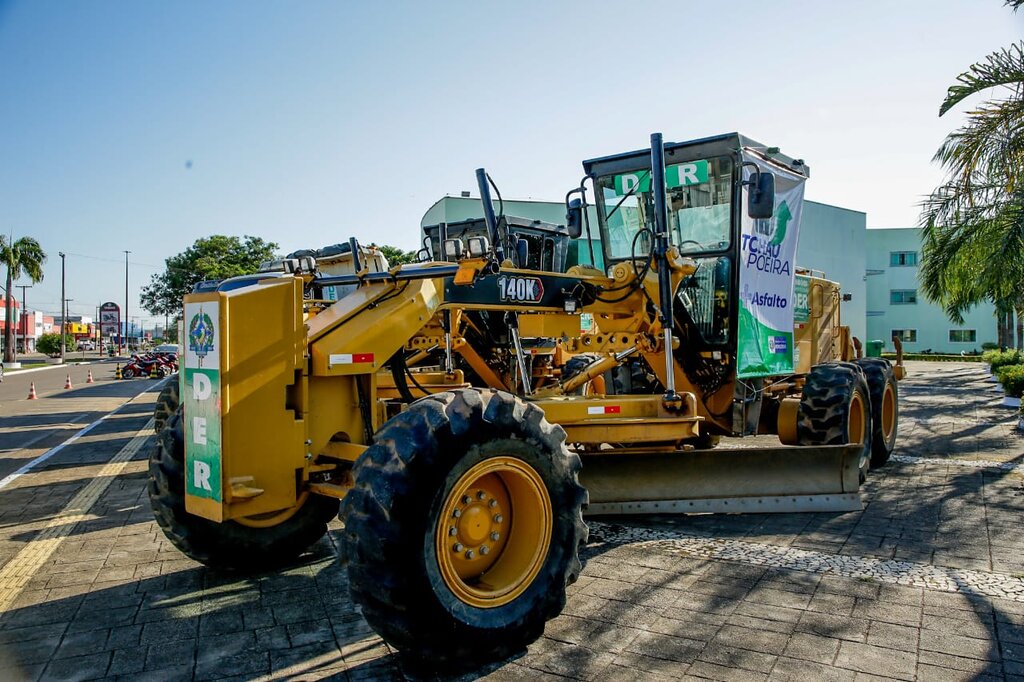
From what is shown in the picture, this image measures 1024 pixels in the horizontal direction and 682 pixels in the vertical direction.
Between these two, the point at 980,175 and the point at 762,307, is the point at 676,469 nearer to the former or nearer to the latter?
the point at 762,307

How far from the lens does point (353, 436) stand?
4.83 meters

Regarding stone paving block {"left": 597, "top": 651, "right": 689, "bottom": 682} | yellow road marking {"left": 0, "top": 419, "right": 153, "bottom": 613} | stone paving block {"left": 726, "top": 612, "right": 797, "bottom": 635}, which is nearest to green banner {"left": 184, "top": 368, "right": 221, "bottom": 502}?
yellow road marking {"left": 0, "top": 419, "right": 153, "bottom": 613}

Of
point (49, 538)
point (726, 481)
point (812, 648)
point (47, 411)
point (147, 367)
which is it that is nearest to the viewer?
point (812, 648)

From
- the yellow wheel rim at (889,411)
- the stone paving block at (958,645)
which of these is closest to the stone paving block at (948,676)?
the stone paving block at (958,645)

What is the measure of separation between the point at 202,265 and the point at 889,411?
131ft

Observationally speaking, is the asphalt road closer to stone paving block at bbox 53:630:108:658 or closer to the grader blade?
stone paving block at bbox 53:630:108:658

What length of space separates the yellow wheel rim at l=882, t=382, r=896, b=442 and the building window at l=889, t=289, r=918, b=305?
53.4 metres

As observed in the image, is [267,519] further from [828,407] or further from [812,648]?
[828,407]

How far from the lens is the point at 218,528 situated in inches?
199

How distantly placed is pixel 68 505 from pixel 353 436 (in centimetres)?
451

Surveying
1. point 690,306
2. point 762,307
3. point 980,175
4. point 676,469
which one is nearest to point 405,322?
point 676,469

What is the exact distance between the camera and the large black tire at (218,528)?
4844 mm

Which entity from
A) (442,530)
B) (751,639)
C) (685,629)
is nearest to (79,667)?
(442,530)

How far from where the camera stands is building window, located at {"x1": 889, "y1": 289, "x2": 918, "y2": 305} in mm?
57384
